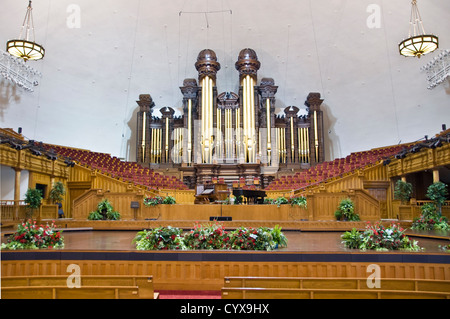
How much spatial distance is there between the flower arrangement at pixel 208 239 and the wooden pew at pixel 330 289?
1419 millimetres

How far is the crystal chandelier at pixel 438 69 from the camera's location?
1146 centimetres

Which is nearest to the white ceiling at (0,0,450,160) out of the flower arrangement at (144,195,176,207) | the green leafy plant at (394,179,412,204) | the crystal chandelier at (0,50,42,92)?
the crystal chandelier at (0,50,42,92)

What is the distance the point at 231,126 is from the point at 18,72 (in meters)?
8.65

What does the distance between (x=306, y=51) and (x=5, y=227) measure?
13770 millimetres

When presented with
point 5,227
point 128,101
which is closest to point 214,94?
point 128,101

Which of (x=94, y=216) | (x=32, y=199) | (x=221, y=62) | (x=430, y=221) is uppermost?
(x=221, y=62)

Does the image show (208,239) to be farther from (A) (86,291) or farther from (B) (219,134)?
(B) (219,134)

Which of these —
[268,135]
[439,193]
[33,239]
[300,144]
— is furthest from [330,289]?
[300,144]

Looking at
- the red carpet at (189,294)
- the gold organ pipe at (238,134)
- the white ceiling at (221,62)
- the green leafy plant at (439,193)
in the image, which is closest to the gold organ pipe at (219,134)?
the gold organ pipe at (238,134)

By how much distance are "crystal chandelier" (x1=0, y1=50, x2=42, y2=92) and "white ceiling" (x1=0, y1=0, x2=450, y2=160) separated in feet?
1.14

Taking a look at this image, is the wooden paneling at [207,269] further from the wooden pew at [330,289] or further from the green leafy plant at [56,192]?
the green leafy plant at [56,192]

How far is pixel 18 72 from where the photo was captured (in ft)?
41.4

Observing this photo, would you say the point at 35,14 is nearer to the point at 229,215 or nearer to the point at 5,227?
the point at 5,227

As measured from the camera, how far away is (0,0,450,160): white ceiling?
1327 centimetres
